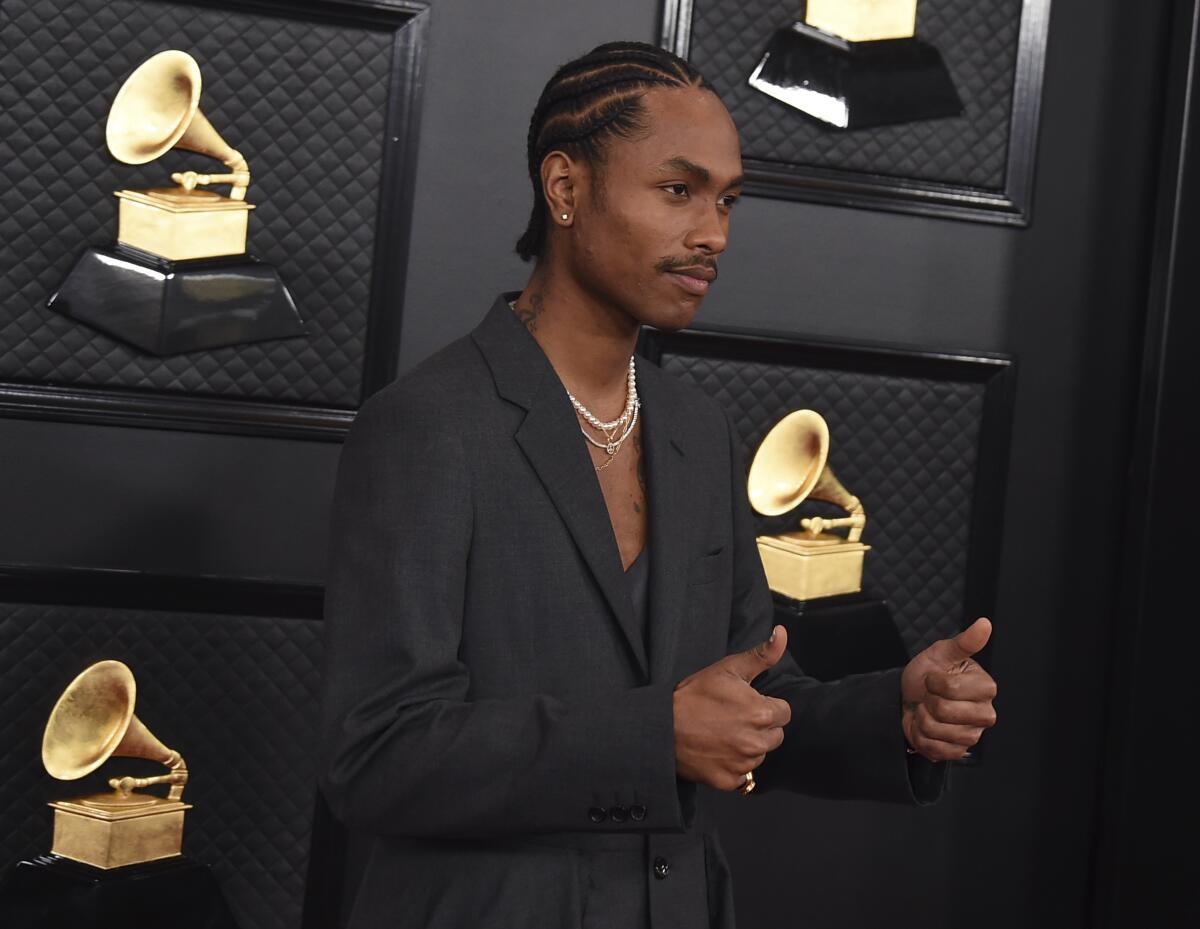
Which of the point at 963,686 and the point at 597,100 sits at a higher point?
the point at 597,100

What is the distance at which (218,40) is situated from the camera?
8.55 ft

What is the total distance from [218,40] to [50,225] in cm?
42

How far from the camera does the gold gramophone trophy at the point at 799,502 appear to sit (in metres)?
2.82

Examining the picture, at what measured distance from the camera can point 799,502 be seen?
282cm

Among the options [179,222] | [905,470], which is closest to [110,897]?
[179,222]

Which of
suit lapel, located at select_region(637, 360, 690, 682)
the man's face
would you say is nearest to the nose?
the man's face

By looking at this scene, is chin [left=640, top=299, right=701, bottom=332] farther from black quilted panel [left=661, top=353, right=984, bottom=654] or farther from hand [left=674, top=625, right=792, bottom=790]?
black quilted panel [left=661, top=353, right=984, bottom=654]

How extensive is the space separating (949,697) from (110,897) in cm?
145

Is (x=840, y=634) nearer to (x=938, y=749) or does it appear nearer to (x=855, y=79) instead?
(x=855, y=79)

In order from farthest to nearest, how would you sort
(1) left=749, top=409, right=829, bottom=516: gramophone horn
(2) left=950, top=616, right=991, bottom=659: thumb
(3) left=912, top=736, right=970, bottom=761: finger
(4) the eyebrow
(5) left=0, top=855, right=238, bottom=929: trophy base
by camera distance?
(1) left=749, top=409, right=829, bottom=516: gramophone horn → (5) left=0, top=855, right=238, bottom=929: trophy base → (4) the eyebrow → (3) left=912, top=736, right=970, bottom=761: finger → (2) left=950, top=616, right=991, bottom=659: thumb

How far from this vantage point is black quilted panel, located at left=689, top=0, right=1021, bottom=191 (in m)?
2.83

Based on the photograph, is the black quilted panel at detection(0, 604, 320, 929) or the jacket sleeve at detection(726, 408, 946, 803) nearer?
the jacket sleeve at detection(726, 408, 946, 803)

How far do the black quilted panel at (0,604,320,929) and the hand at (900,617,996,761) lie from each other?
129cm

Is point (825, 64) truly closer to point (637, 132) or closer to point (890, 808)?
point (637, 132)
